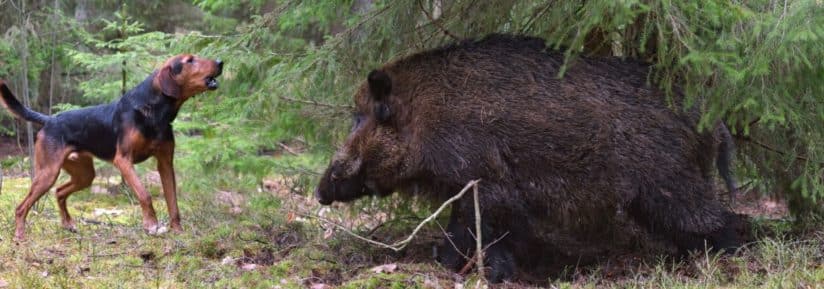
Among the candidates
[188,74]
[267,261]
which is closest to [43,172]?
[188,74]

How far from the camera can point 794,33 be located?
5070mm

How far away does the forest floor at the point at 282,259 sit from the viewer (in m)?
5.91

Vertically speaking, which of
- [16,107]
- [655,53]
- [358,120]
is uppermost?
[655,53]

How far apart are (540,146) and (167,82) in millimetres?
3368

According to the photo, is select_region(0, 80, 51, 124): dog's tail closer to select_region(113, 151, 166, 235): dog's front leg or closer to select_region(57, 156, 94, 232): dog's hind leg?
select_region(57, 156, 94, 232): dog's hind leg

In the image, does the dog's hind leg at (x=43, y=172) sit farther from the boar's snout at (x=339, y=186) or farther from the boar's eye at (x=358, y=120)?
the boar's eye at (x=358, y=120)

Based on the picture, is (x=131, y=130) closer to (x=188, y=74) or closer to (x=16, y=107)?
(x=188, y=74)

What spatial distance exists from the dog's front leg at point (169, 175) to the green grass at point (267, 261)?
193 mm

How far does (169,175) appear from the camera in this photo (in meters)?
7.49

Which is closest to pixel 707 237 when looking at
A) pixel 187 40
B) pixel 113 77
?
pixel 187 40

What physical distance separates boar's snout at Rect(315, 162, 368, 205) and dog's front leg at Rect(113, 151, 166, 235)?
5.08ft

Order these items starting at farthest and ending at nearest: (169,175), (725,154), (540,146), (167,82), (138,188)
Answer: (169,175) → (167,82) → (138,188) → (725,154) → (540,146)

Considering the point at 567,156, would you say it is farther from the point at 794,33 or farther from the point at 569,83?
the point at 794,33

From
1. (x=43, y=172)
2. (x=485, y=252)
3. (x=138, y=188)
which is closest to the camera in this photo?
(x=485, y=252)
